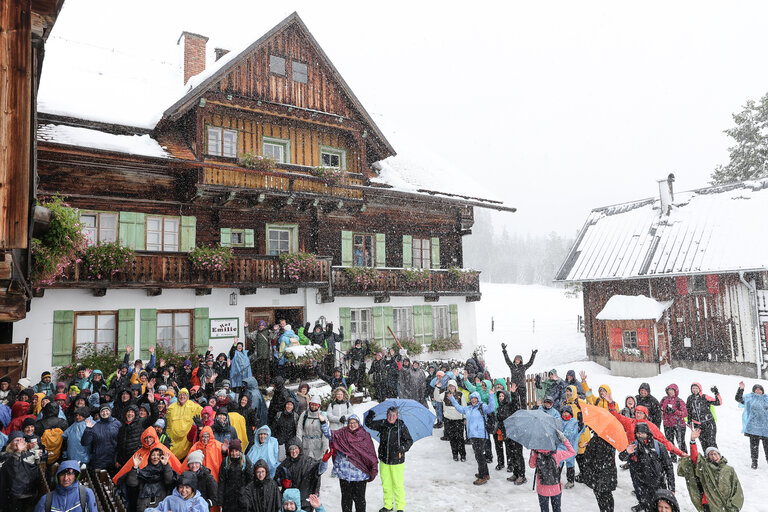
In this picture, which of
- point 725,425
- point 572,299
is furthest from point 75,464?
point 572,299

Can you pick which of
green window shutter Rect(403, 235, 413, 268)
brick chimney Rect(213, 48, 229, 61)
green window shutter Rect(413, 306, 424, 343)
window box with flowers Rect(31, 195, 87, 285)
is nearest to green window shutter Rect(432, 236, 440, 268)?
green window shutter Rect(403, 235, 413, 268)

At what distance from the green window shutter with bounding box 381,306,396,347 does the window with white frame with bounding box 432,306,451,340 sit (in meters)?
2.25

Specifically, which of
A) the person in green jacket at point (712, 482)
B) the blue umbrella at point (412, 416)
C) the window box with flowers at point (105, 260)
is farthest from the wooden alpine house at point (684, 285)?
the window box with flowers at point (105, 260)

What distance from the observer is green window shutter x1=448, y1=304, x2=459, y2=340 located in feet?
77.7

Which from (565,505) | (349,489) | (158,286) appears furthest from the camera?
(158,286)

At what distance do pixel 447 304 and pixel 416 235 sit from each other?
3.44 meters

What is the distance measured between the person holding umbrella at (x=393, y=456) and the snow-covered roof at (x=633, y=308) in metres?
18.6

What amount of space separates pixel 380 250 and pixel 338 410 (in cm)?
1427

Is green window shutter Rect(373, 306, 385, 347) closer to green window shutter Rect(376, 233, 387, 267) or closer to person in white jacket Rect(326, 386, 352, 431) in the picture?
green window shutter Rect(376, 233, 387, 267)

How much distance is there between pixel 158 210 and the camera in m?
17.7

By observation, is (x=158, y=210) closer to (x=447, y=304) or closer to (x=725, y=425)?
(x=447, y=304)

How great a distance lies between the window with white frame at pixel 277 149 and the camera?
20219 millimetres

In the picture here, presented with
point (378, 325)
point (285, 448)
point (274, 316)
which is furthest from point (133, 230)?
point (285, 448)

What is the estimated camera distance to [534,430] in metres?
8.15
